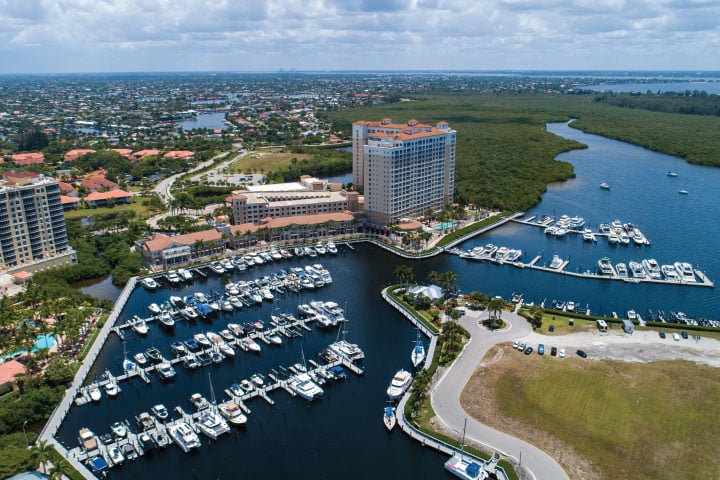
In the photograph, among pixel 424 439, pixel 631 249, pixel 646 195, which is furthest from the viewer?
pixel 646 195

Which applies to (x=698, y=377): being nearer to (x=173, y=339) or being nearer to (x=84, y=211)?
(x=173, y=339)

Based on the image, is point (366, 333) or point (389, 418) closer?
point (389, 418)

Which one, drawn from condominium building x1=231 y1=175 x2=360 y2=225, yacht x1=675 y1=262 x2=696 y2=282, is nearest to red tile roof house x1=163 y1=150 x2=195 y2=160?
condominium building x1=231 y1=175 x2=360 y2=225

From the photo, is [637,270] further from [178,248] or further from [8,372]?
[8,372]

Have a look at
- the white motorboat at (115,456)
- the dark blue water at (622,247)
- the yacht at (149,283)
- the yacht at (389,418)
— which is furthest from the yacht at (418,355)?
the yacht at (149,283)

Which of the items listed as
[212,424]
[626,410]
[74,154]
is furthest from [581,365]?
[74,154]

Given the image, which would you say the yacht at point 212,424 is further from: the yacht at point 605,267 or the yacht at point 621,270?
the yacht at point 621,270

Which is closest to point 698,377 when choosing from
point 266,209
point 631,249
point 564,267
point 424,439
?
point 424,439
